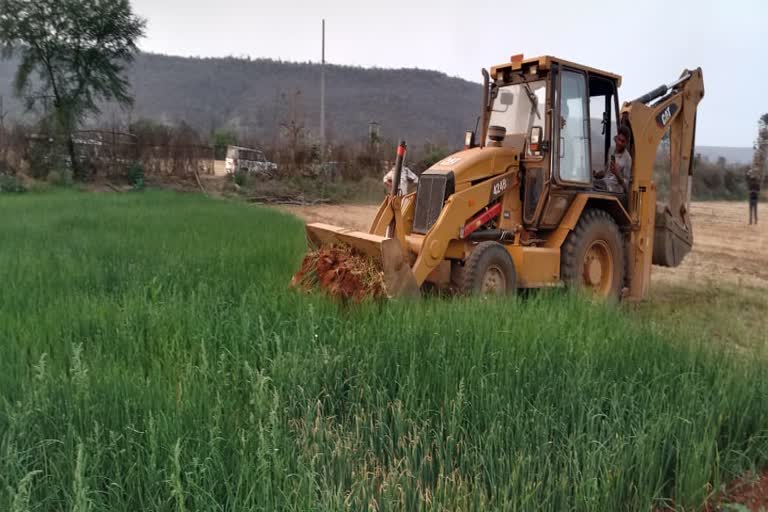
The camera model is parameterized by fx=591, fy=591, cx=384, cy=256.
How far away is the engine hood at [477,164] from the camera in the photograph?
6203 millimetres

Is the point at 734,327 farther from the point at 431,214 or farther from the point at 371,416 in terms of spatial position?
the point at 371,416

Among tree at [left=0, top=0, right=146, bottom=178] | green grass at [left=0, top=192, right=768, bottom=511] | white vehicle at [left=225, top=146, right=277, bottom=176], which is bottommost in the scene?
green grass at [left=0, top=192, right=768, bottom=511]

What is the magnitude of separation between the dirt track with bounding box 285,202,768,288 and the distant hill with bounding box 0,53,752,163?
51035 millimetres

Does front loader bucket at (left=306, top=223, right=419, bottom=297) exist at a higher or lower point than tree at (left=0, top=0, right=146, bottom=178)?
lower

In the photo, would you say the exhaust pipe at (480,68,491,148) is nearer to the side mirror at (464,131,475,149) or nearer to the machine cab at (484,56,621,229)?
the machine cab at (484,56,621,229)

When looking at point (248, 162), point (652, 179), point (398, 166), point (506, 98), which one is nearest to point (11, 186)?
point (248, 162)

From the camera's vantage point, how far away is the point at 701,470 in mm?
2635

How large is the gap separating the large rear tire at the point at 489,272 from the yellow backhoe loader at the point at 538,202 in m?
0.01

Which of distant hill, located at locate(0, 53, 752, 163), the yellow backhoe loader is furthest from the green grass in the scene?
distant hill, located at locate(0, 53, 752, 163)

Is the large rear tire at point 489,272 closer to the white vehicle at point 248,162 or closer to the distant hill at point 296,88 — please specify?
the white vehicle at point 248,162

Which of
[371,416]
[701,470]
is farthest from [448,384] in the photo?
[701,470]

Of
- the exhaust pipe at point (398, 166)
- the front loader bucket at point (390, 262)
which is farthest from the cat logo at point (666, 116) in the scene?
the front loader bucket at point (390, 262)

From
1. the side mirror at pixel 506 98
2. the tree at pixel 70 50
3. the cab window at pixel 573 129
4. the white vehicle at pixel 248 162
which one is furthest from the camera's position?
the white vehicle at pixel 248 162

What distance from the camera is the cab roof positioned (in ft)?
20.6
